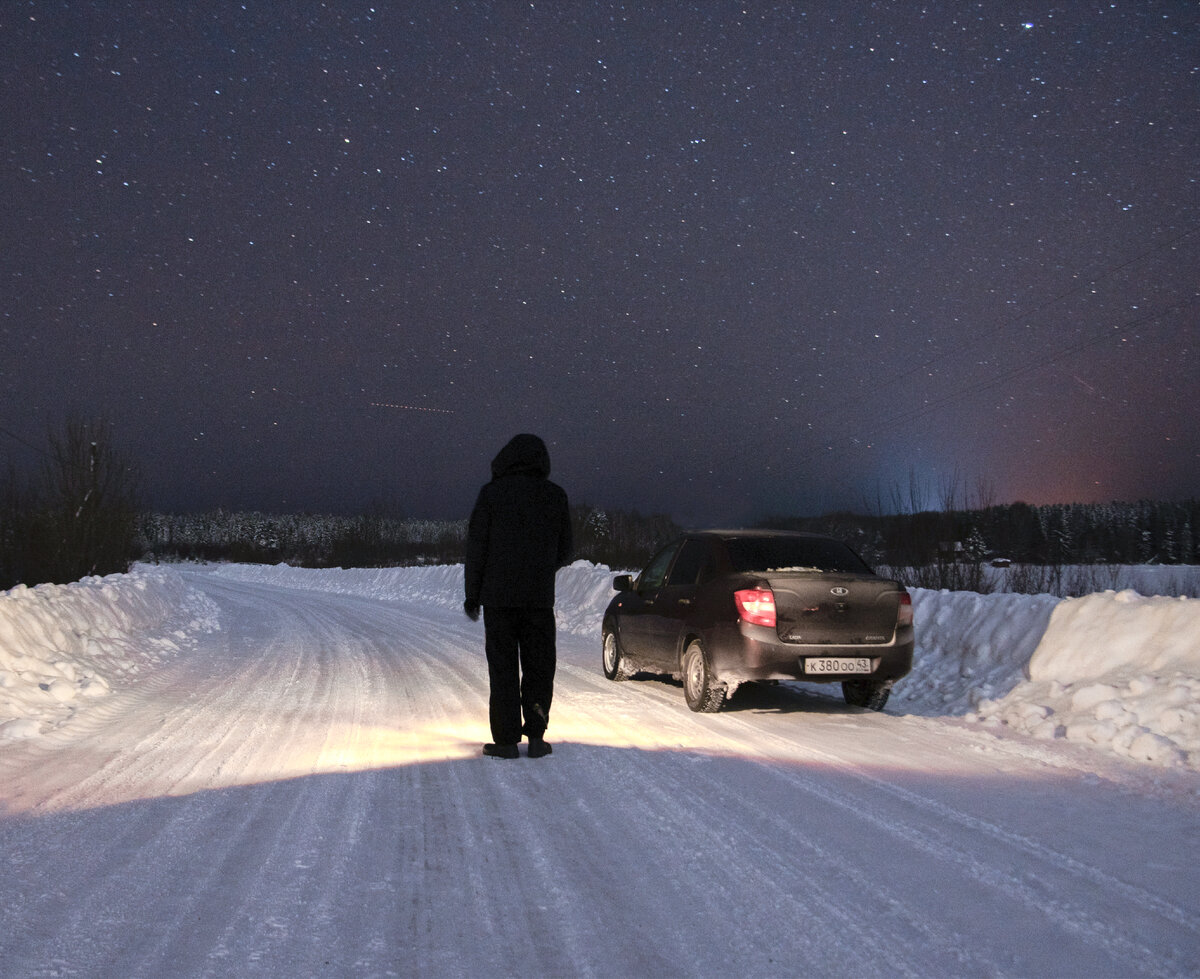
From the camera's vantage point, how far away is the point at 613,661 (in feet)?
33.7

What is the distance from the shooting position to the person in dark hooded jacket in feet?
19.7

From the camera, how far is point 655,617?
30.1ft

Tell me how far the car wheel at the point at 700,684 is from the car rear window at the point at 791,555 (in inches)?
35.3

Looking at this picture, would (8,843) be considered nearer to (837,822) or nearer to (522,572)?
(522,572)

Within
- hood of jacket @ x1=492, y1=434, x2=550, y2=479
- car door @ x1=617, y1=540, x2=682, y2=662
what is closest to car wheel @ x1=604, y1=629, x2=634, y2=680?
car door @ x1=617, y1=540, x2=682, y2=662

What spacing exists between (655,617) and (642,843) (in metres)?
5.11

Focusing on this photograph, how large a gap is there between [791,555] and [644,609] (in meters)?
1.96

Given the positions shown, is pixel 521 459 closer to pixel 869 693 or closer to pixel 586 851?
pixel 586 851

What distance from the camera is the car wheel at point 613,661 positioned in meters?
10.1

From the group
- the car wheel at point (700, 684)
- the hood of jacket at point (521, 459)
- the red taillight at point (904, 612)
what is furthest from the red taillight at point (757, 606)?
the hood of jacket at point (521, 459)

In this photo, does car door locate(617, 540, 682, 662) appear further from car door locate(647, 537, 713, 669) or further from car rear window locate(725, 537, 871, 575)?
car rear window locate(725, 537, 871, 575)

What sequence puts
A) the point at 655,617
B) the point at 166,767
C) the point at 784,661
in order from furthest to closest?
the point at 655,617 < the point at 784,661 < the point at 166,767

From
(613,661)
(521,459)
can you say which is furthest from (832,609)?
(613,661)

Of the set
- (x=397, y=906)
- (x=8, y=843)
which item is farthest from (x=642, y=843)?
(x=8, y=843)
